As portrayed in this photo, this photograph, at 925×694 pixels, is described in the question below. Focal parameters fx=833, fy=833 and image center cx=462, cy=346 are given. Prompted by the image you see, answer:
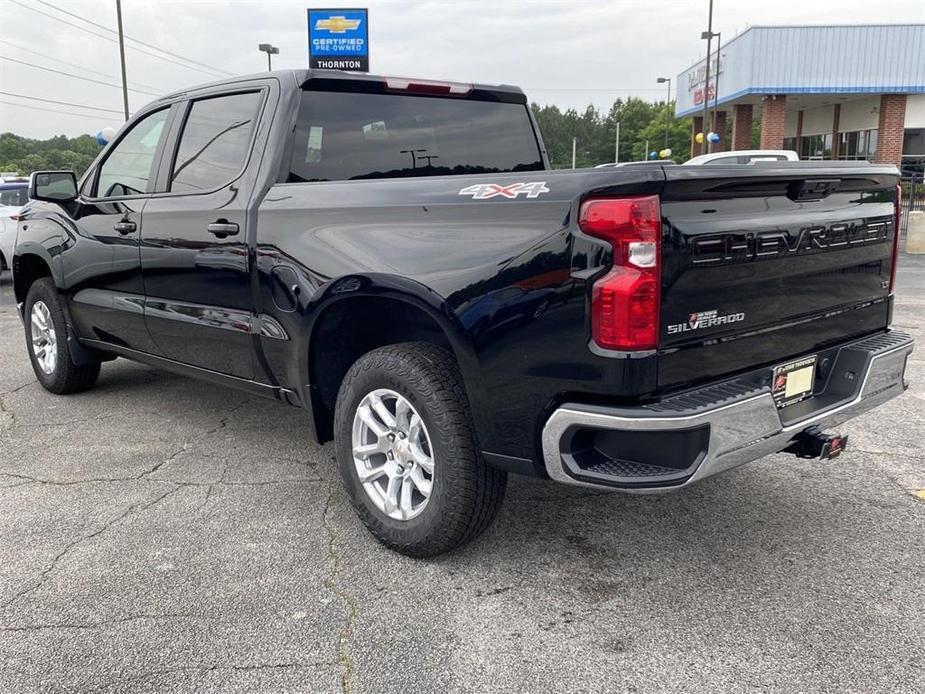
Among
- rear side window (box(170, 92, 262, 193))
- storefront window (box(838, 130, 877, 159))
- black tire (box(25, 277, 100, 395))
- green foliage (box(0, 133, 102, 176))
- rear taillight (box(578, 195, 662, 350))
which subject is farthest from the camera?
green foliage (box(0, 133, 102, 176))

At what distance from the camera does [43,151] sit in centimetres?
6594

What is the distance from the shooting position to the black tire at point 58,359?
5590 mm

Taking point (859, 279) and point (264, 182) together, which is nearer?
point (859, 279)

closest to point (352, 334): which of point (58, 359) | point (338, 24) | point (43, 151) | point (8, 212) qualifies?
point (58, 359)

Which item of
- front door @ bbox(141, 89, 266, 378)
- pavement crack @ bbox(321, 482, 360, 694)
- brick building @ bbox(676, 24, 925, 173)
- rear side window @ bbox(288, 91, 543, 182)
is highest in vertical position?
brick building @ bbox(676, 24, 925, 173)

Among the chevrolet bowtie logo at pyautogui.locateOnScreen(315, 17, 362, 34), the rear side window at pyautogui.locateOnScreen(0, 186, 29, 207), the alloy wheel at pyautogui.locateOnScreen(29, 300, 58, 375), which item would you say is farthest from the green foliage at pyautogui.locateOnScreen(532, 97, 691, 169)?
the alloy wheel at pyautogui.locateOnScreen(29, 300, 58, 375)

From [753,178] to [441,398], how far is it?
1327 mm

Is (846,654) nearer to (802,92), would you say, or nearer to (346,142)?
(346,142)

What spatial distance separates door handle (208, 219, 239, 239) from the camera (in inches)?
152

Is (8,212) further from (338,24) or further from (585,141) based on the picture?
(585,141)

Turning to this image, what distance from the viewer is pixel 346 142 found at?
402cm

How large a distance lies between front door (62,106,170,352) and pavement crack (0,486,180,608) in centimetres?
112

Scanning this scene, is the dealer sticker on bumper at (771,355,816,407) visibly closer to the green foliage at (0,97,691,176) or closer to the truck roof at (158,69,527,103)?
the truck roof at (158,69,527,103)

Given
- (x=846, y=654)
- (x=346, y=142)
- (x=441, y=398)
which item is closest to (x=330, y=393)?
(x=441, y=398)
